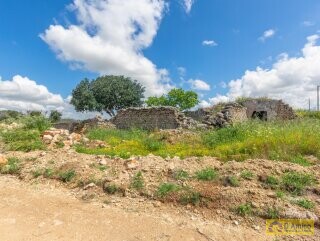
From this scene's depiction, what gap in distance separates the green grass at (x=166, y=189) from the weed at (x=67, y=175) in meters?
1.96

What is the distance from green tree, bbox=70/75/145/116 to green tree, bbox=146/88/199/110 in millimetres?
3712

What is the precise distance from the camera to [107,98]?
33.3 meters

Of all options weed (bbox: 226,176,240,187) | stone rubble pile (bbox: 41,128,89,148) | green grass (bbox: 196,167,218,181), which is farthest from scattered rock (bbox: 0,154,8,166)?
weed (bbox: 226,176,240,187)

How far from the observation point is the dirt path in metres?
3.75

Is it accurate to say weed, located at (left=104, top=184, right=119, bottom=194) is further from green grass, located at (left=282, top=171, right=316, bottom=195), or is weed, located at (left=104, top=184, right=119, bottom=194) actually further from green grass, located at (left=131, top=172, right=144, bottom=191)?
green grass, located at (left=282, top=171, right=316, bottom=195)

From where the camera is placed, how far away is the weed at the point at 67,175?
19.3ft

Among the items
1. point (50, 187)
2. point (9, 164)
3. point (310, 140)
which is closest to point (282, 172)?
point (310, 140)

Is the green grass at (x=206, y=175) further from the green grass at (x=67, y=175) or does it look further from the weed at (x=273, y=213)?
the green grass at (x=67, y=175)

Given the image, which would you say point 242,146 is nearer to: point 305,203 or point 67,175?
point 305,203

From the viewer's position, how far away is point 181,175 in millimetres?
5336

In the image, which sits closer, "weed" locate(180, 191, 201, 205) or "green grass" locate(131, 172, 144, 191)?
"weed" locate(180, 191, 201, 205)

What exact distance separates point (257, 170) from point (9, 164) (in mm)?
5489

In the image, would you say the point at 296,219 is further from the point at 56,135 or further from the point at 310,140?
the point at 56,135

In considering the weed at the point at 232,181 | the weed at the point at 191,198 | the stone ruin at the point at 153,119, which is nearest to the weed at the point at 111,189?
the weed at the point at 191,198
